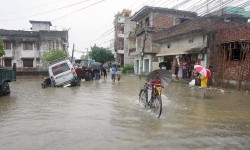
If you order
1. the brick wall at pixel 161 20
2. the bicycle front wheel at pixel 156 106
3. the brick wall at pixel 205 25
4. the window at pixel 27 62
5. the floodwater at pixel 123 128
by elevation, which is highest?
the brick wall at pixel 161 20

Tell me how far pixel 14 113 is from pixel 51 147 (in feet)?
16.2

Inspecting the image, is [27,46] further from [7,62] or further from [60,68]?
[60,68]

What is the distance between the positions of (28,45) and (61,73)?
2564 cm

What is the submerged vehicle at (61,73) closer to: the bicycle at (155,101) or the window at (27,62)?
the bicycle at (155,101)

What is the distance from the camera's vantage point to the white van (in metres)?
19.8

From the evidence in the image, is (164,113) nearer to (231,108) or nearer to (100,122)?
(100,122)

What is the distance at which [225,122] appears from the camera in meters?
8.00

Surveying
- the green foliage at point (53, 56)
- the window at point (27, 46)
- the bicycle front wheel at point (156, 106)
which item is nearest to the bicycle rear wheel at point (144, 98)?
the bicycle front wheel at point (156, 106)

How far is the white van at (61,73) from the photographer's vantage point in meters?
19.8

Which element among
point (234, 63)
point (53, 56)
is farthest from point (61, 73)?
point (53, 56)

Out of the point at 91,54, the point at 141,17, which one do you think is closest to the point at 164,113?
the point at 141,17

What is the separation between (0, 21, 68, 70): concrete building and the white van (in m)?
24.2

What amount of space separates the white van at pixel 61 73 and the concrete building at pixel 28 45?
24.2m

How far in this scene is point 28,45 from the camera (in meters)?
42.8
